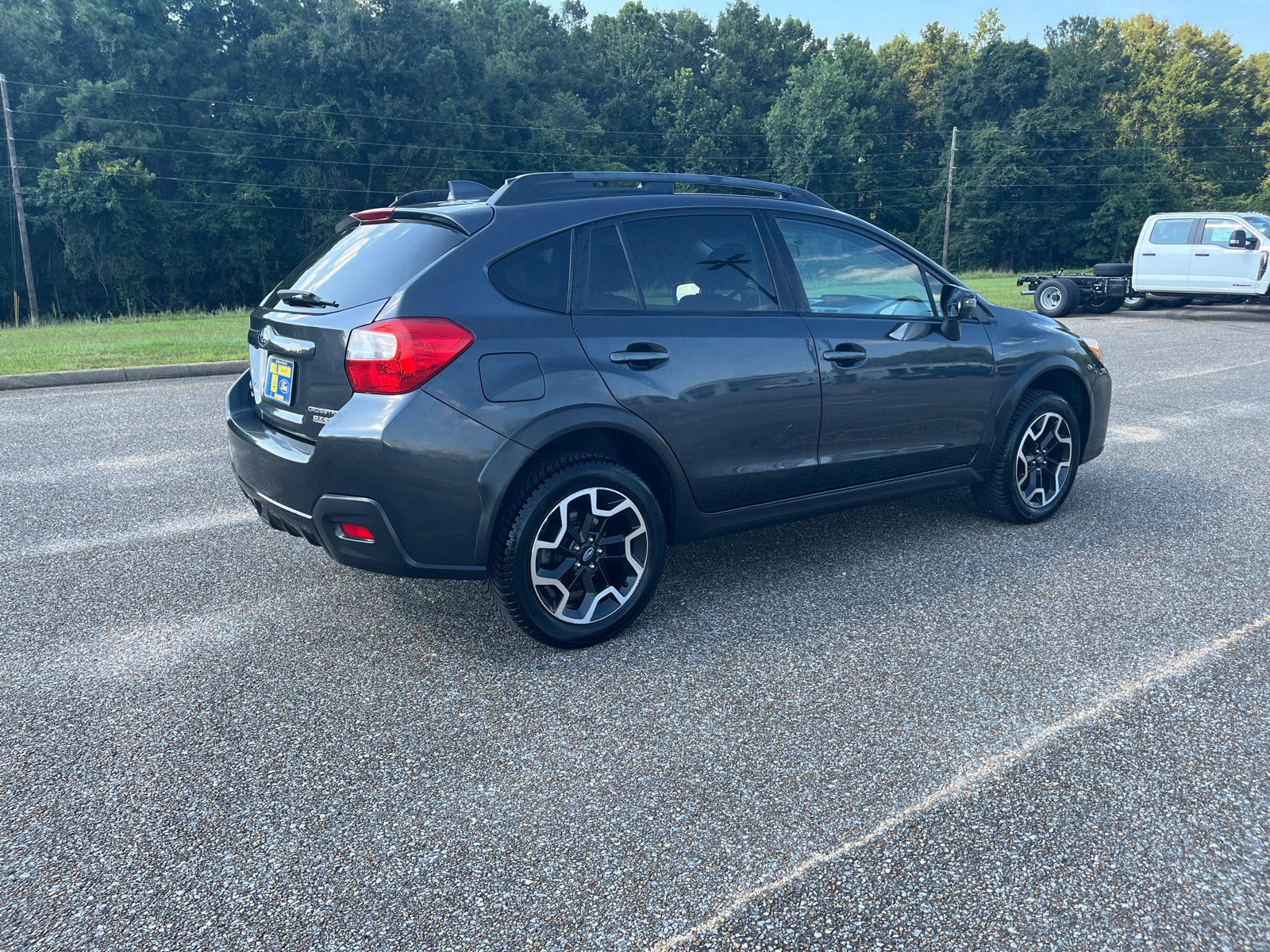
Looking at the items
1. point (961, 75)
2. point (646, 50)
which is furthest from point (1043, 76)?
point (646, 50)

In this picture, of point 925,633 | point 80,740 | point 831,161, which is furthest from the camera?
point 831,161

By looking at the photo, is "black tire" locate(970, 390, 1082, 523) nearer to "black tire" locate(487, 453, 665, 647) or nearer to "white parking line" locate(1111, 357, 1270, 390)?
"black tire" locate(487, 453, 665, 647)

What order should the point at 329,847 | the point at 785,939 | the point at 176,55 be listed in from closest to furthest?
the point at 785,939 < the point at 329,847 < the point at 176,55

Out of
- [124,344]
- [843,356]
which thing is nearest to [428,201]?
[843,356]

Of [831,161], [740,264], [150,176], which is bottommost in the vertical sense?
[740,264]

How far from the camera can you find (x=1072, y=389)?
17.1 feet

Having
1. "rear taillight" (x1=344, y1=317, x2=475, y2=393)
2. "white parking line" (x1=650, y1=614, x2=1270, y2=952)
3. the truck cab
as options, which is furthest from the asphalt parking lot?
the truck cab

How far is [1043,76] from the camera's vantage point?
63688mm

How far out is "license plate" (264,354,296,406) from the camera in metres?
3.48

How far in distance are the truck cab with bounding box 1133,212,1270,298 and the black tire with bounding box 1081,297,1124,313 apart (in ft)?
2.06

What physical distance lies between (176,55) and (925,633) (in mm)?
48184

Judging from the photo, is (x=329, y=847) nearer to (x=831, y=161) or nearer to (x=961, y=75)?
(x=831, y=161)

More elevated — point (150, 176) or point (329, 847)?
point (150, 176)

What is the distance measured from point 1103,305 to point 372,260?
19.8 meters
